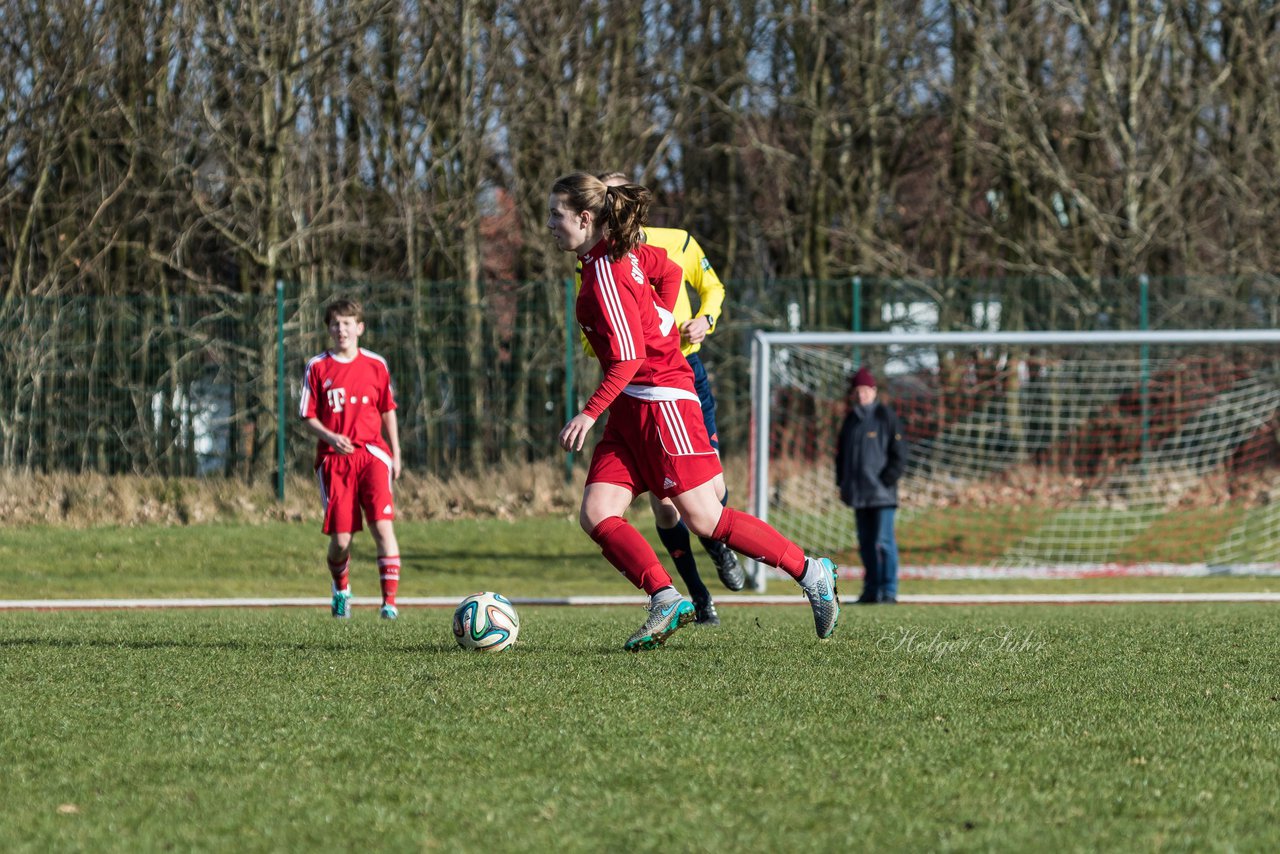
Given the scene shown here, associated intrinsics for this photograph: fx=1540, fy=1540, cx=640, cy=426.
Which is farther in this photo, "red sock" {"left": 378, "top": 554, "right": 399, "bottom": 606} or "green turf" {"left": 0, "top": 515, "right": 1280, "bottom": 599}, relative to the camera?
"green turf" {"left": 0, "top": 515, "right": 1280, "bottom": 599}

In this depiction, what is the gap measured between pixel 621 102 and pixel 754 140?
2.19 meters

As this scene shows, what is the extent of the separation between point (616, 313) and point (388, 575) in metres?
3.93

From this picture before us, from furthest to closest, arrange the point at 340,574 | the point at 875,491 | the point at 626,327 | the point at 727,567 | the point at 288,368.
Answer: the point at 288,368
the point at 875,491
the point at 340,574
the point at 727,567
the point at 626,327

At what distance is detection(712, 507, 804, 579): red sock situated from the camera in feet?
21.0

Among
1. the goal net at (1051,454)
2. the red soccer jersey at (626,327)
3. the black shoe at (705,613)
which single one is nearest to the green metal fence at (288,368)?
the goal net at (1051,454)

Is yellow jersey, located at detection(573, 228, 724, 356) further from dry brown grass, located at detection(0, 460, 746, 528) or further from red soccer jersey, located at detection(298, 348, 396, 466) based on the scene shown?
dry brown grass, located at detection(0, 460, 746, 528)

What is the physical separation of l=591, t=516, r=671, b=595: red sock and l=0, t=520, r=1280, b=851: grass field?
33cm

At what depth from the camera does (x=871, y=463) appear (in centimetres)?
1211

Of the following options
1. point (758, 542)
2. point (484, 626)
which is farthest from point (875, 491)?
point (484, 626)

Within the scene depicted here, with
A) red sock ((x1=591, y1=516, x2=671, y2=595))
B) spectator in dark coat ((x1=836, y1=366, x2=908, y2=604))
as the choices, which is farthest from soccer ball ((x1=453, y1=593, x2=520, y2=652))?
spectator in dark coat ((x1=836, y1=366, x2=908, y2=604))

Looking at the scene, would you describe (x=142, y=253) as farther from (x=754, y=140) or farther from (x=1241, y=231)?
(x=1241, y=231)

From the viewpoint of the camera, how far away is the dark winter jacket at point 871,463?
12.1 metres

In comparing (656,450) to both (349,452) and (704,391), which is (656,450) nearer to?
(704,391)

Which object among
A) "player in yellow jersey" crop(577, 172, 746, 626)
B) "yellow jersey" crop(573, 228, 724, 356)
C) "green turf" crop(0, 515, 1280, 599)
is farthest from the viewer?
"green turf" crop(0, 515, 1280, 599)
